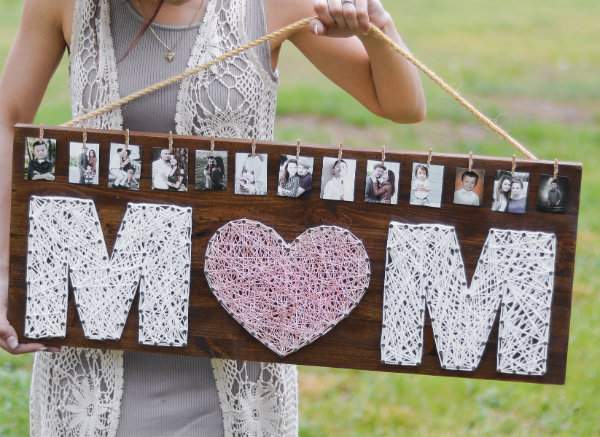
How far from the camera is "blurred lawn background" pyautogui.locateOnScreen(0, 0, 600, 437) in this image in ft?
14.6

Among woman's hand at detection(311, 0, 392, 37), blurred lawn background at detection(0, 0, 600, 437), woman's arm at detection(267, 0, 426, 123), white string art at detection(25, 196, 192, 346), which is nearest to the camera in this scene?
woman's hand at detection(311, 0, 392, 37)

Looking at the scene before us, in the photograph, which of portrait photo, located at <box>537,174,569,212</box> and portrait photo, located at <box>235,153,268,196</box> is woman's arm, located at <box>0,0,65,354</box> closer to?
portrait photo, located at <box>235,153,268,196</box>

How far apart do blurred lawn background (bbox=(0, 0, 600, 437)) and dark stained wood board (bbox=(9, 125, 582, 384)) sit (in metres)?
0.33

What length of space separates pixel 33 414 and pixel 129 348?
0.44 metres

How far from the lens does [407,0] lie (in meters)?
17.8

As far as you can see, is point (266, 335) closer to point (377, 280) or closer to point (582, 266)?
point (377, 280)

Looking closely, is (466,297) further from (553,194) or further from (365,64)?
(365,64)

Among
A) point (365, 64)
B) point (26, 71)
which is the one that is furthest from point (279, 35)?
point (26, 71)

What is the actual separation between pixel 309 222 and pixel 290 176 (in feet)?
0.34

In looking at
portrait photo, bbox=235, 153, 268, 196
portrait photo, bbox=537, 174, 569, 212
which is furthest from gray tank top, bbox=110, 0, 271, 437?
portrait photo, bbox=537, 174, 569, 212

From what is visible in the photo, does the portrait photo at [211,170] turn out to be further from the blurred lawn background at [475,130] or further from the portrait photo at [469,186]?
the blurred lawn background at [475,130]

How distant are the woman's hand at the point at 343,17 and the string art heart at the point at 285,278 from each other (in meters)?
0.39

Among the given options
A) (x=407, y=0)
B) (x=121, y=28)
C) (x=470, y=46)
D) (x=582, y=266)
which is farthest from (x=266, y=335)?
(x=407, y=0)

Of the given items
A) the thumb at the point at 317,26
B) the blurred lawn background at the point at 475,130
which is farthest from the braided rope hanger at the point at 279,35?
the blurred lawn background at the point at 475,130
